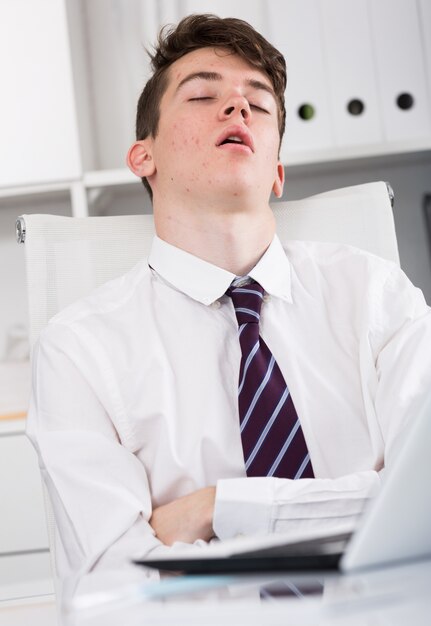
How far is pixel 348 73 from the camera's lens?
2.02 m

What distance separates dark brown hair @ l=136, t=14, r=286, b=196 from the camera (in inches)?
54.9

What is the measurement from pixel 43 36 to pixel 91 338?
1121mm

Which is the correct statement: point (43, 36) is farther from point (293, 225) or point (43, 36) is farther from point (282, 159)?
point (293, 225)

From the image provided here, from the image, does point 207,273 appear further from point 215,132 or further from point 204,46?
point 204,46

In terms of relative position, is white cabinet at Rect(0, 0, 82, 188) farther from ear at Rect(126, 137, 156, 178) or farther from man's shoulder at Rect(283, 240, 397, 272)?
man's shoulder at Rect(283, 240, 397, 272)

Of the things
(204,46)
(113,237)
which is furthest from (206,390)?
(204,46)

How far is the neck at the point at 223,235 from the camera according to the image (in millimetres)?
1289

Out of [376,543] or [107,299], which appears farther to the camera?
[107,299]

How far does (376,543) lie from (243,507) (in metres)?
0.52

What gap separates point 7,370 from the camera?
205cm

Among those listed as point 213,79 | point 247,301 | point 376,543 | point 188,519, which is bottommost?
point 188,519

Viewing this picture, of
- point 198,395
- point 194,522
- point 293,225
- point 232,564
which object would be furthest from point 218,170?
point 232,564

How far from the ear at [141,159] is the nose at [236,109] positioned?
0.19 m

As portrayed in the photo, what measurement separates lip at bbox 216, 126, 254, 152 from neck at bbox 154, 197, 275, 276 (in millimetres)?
106
